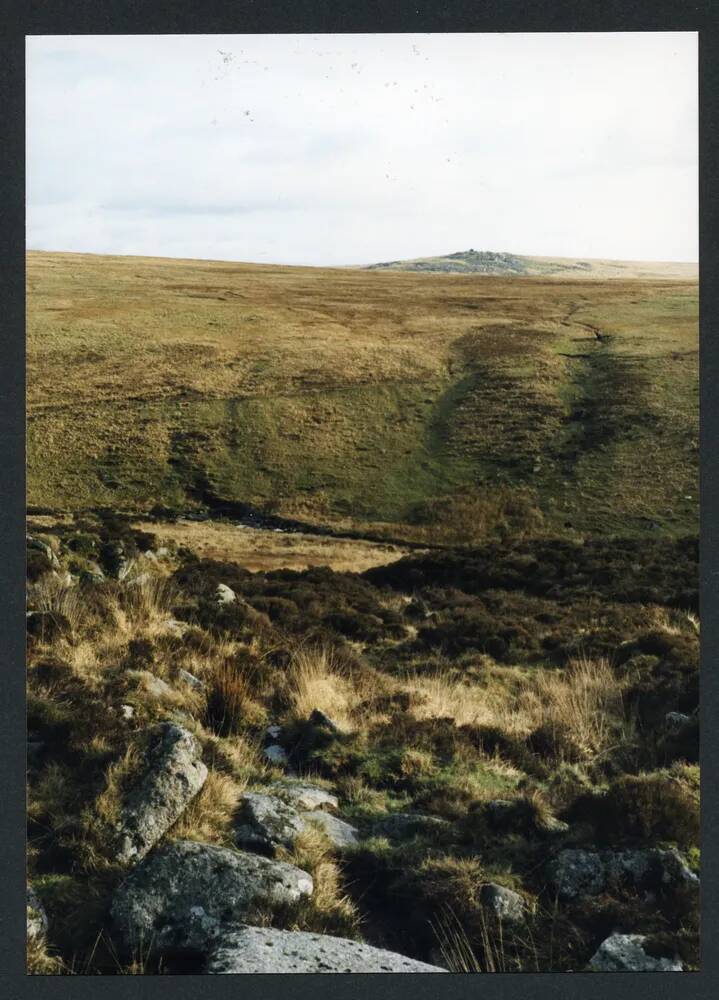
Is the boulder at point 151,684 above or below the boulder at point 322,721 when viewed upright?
above

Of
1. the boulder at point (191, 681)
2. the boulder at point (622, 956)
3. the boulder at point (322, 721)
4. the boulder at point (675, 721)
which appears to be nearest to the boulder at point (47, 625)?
the boulder at point (191, 681)

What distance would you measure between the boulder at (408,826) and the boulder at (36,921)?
2141 mm

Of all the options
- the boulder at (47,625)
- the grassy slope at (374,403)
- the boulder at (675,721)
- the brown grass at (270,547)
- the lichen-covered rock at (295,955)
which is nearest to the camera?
the lichen-covered rock at (295,955)

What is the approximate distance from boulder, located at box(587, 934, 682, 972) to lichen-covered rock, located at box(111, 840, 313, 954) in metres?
1.90

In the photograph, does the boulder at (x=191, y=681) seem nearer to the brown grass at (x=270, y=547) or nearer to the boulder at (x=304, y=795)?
the boulder at (x=304, y=795)

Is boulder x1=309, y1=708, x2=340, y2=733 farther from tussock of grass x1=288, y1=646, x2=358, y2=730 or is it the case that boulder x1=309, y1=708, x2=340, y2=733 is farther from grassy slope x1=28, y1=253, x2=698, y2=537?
grassy slope x1=28, y1=253, x2=698, y2=537

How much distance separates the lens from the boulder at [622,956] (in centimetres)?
553

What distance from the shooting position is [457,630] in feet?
37.0

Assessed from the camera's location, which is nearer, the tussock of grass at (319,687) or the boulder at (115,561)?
the tussock of grass at (319,687)

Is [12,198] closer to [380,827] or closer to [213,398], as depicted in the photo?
[380,827]

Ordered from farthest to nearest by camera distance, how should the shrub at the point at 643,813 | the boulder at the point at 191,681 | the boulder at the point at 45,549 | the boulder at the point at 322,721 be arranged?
the boulder at the point at 45,549, the boulder at the point at 191,681, the boulder at the point at 322,721, the shrub at the point at 643,813

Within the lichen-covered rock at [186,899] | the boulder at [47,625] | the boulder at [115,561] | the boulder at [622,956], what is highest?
the boulder at [115,561]

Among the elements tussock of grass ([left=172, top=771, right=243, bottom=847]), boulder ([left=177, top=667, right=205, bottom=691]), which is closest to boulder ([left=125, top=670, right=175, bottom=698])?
boulder ([left=177, top=667, right=205, bottom=691])

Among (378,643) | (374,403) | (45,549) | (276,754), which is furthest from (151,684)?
(374,403)
